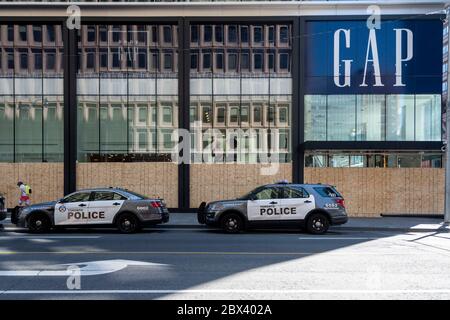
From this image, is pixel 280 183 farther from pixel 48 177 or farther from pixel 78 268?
pixel 48 177

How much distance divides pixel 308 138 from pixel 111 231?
10.8 meters

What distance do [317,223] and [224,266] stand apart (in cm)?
644

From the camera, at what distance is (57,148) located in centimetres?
2239

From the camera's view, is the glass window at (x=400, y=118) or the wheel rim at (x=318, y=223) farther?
the glass window at (x=400, y=118)

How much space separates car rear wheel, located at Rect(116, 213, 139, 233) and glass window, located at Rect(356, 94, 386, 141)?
39.2ft

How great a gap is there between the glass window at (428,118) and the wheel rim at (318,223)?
31.0 ft

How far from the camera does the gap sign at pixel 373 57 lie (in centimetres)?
2134

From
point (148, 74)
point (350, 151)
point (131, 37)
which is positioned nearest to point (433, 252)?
point (350, 151)

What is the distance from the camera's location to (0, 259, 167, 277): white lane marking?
8141mm

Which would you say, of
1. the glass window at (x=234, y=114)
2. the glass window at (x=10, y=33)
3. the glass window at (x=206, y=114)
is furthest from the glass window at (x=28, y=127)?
the glass window at (x=234, y=114)

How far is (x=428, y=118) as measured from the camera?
21.5m

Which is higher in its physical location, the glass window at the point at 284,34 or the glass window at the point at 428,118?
the glass window at the point at 284,34

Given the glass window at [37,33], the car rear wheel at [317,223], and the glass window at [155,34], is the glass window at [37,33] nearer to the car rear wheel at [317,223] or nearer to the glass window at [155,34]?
the glass window at [155,34]

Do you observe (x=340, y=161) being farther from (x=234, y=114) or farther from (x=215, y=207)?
(x=215, y=207)
